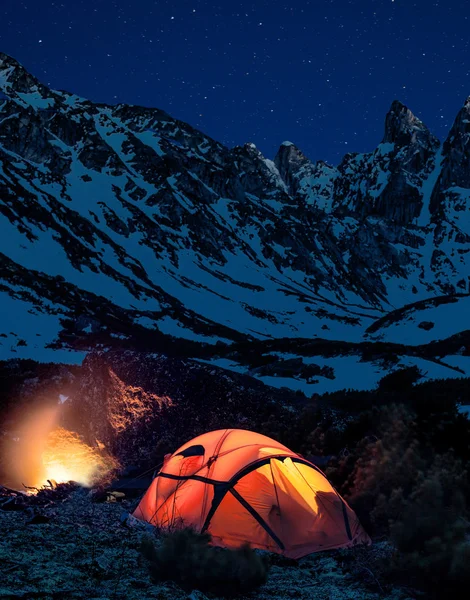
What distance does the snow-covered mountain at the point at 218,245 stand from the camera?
143 feet

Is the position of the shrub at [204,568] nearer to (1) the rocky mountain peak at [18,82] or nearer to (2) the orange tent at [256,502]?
(2) the orange tent at [256,502]

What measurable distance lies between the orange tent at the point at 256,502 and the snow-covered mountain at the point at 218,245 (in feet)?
66.1

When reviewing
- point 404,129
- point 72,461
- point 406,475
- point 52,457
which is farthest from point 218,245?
point 406,475

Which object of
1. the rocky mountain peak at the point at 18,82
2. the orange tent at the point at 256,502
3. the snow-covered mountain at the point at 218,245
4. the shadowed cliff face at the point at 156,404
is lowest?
the orange tent at the point at 256,502

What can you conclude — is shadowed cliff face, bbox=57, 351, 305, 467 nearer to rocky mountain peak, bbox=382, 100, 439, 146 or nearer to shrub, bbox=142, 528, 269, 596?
shrub, bbox=142, 528, 269, 596

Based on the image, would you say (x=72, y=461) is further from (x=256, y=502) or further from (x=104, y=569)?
(x=104, y=569)

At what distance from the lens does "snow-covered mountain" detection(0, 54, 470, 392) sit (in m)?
43.5

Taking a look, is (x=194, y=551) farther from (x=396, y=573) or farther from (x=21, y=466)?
(x=21, y=466)

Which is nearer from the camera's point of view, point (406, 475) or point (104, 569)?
point (104, 569)

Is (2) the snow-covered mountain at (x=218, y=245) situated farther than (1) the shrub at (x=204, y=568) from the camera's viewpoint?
Yes

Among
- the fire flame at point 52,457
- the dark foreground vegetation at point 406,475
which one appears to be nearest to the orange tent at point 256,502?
the dark foreground vegetation at point 406,475

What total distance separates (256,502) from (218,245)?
349 feet

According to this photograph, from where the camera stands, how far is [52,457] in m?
10.8

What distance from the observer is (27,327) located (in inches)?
1587
